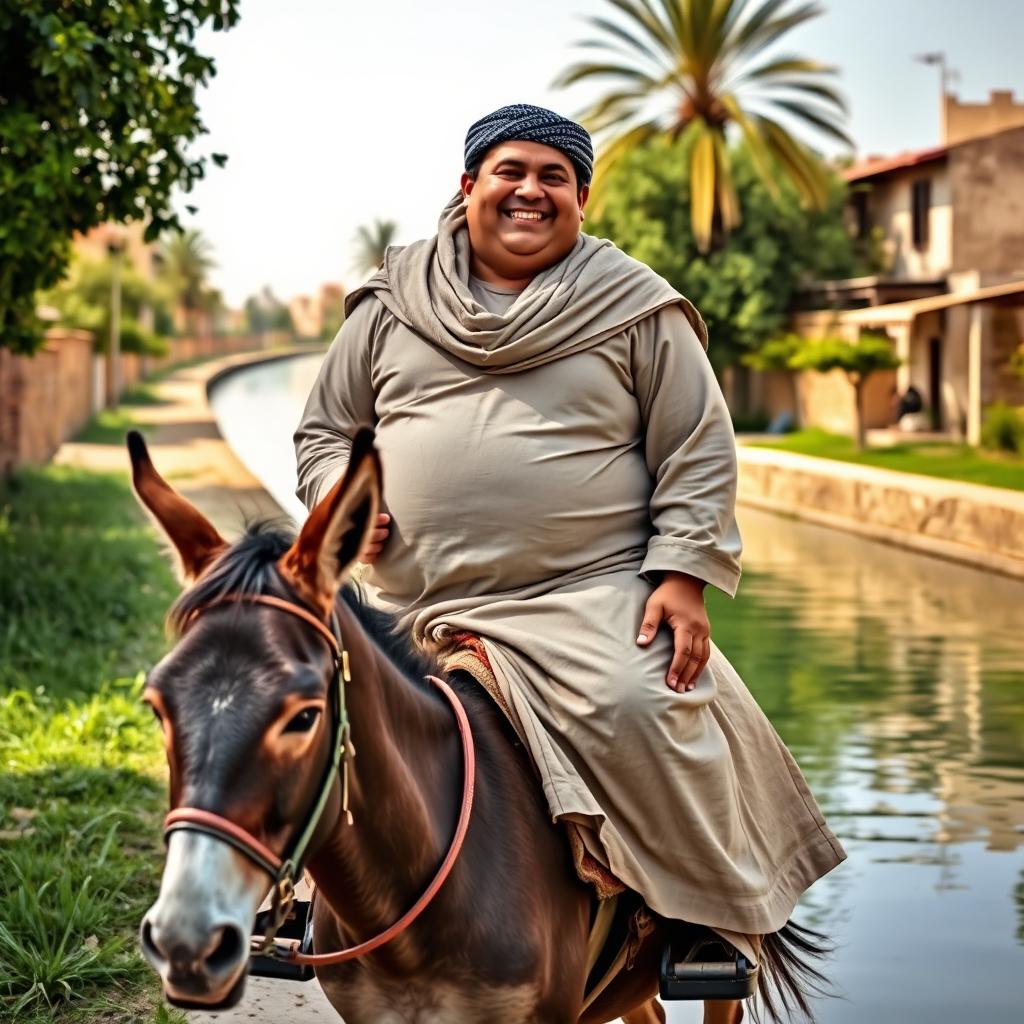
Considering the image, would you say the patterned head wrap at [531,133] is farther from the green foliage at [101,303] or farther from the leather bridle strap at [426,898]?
the green foliage at [101,303]

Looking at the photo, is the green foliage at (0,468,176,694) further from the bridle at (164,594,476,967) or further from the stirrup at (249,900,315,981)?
the bridle at (164,594,476,967)

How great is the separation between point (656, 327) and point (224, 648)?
4.91ft

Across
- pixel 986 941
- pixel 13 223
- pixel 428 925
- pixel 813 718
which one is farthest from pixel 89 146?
pixel 428 925

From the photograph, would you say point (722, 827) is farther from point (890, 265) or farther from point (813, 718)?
point (890, 265)

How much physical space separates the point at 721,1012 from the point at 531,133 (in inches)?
84.3

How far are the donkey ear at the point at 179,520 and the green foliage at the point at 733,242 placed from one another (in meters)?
40.0

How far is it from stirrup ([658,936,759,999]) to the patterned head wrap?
164 centimetres

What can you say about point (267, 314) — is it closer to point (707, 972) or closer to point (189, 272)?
point (189, 272)

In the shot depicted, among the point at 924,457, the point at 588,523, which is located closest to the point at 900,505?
the point at 924,457

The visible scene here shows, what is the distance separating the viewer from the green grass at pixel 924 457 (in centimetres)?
2500

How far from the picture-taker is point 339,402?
156 inches

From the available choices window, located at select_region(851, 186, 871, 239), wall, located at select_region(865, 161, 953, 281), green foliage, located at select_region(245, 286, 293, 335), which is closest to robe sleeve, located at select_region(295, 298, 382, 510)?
wall, located at select_region(865, 161, 953, 281)

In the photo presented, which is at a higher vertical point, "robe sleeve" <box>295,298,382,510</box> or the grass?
"robe sleeve" <box>295,298,382,510</box>

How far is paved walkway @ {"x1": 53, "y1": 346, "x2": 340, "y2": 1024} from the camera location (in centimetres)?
529
